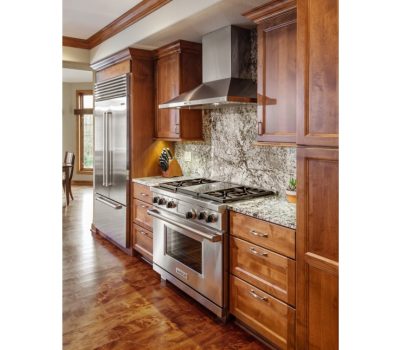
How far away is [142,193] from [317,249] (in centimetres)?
231

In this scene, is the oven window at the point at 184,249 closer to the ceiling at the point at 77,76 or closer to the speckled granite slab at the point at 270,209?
the speckled granite slab at the point at 270,209

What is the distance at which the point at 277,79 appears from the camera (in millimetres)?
2514

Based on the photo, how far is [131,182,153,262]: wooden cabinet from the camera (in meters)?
3.69

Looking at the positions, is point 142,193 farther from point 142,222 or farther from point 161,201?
point 161,201

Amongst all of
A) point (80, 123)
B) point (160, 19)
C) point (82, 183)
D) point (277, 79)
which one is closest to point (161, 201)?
point (277, 79)

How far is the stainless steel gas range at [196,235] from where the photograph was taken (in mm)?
2598

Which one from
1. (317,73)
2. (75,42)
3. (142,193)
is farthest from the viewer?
(75,42)

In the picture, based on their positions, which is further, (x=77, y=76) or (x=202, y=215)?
(x=77, y=76)

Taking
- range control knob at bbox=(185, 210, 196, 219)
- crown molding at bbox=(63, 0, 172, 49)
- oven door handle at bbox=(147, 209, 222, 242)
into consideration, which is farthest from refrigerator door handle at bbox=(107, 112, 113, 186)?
range control knob at bbox=(185, 210, 196, 219)

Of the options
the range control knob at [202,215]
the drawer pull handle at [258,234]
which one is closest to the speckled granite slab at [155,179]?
the range control knob at [202,215]

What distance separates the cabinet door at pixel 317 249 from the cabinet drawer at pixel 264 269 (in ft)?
0.31

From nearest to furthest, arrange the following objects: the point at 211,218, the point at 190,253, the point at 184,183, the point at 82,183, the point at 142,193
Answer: the point at 211,218, the point at 190,253, the point at 184,183, the point at 142,193, the point at 82,183
